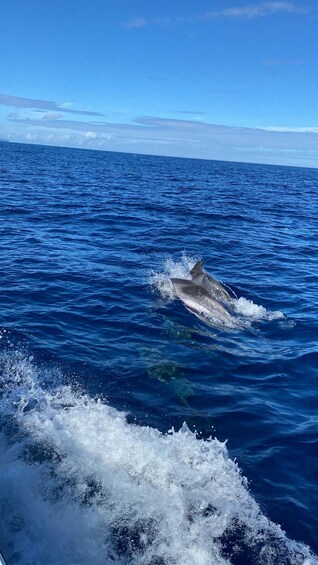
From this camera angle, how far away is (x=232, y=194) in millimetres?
54906

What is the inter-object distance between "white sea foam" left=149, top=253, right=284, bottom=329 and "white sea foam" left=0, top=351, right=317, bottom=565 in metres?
6.88

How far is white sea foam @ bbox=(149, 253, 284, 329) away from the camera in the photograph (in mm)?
15981

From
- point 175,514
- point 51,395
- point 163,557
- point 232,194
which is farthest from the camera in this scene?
point 232,194

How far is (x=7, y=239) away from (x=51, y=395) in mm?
15176

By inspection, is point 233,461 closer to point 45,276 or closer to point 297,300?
point 297,300

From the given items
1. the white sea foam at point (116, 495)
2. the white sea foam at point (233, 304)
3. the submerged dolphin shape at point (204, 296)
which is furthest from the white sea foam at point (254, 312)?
the white sea foam at point (116, 495)

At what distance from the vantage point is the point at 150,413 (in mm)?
10398

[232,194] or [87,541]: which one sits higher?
[232,194]

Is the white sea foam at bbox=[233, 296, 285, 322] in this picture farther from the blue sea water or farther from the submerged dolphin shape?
the submerged dolphin shape

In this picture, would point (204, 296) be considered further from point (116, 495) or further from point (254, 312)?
point (116, 495)

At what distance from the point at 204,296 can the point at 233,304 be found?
118 centimetres

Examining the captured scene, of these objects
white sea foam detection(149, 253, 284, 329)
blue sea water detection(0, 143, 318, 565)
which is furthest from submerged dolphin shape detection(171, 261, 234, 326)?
blue sea water detection(0, 143, 318, 565)

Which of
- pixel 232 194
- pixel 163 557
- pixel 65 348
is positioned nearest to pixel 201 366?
pixel 65 348

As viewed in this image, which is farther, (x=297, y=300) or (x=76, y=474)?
(x=297, y=300)
